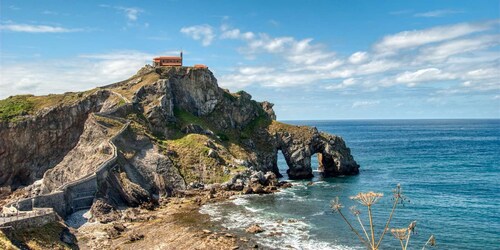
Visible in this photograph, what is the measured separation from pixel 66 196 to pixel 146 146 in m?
28.8

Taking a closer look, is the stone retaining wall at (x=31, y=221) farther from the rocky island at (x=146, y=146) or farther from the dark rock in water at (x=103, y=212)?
the dark rock in water at (x=103, y=212)

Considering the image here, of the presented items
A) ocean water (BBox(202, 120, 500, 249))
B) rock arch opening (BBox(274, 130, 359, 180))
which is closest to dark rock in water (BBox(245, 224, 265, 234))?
ocean water (BBox(202, 120, 500, 249))

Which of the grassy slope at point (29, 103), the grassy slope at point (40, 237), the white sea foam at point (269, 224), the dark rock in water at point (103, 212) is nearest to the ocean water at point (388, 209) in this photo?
the white sea foam at point (269, 224)

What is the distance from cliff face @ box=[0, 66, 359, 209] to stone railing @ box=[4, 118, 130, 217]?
194 centimetres

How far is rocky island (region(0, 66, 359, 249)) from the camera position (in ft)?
254

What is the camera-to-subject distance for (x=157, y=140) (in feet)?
327

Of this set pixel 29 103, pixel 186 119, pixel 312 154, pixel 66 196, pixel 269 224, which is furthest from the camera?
pixel 312 154

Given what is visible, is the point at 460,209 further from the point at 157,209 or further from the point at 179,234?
the point at 157,209

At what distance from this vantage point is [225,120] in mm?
120000

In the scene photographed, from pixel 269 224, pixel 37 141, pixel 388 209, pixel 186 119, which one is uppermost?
pixel 186 119

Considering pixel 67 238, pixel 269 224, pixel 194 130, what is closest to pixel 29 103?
pixel 194 130

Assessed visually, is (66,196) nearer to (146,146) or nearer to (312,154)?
(146,146)

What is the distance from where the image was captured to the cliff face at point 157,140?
85.7 m

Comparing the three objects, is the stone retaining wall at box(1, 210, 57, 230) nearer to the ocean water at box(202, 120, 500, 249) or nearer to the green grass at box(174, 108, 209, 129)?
the ocean water at box(202, 120, 500, 249)
